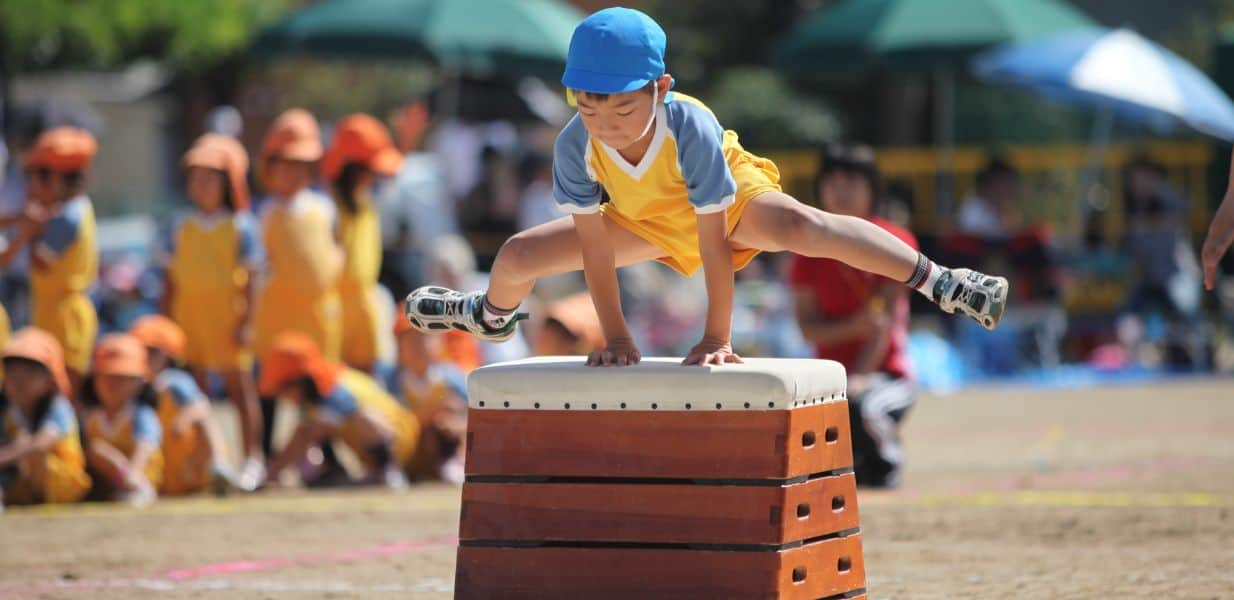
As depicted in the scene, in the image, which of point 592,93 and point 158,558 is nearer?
point 592,93

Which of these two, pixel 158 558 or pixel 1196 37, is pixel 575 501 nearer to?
pixel 158 558

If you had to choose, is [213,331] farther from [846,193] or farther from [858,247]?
[858,247]

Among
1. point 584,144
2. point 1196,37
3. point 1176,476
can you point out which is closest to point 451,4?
point 1176,476

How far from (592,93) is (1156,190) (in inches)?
507

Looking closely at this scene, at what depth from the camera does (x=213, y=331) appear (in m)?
10.4

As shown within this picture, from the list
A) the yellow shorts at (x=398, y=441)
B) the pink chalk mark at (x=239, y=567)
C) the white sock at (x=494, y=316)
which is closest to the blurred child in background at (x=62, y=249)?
the yellow shorts at (x=398, y=441)

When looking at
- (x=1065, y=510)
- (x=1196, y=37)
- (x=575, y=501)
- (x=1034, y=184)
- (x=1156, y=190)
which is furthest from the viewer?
(x=1196, y=37)

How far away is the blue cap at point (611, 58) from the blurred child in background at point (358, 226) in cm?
557

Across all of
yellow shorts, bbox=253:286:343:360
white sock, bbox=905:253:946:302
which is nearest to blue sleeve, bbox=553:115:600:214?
white sock, bbox=905:253:946:302

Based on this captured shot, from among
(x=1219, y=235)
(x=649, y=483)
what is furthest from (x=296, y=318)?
(x=1219, y=235)

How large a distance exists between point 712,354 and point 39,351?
15.7ft

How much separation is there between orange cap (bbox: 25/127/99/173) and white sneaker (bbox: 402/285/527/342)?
4221 mm

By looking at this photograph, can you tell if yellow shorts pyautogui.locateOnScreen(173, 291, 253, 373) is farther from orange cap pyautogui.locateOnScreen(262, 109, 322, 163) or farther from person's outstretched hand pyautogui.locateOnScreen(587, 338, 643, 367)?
person's outstretched hand pyautogui.locateOnScreen(587, 338, 643, 367)

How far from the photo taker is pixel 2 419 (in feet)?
31.0
